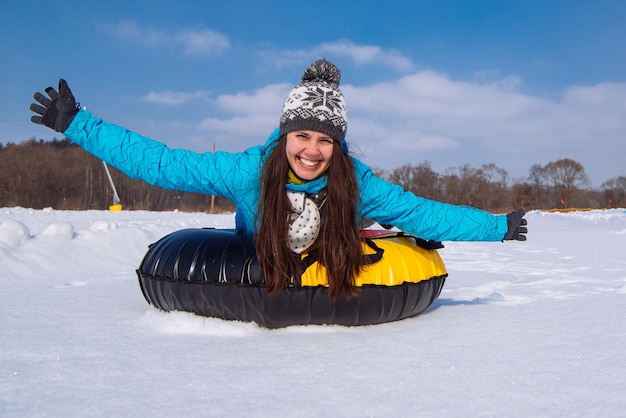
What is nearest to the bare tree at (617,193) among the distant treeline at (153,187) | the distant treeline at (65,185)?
the distant treeline at (153,187)

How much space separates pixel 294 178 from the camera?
2.36m

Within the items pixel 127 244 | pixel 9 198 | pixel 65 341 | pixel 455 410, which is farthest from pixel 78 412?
pixel 9 198

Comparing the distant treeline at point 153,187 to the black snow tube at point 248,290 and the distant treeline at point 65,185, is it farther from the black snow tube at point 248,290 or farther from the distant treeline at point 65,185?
the black snow tube at point 248,290

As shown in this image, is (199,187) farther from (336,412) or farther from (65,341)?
(336,412)

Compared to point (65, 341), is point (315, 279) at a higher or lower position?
higher

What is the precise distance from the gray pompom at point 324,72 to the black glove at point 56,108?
1.19 m

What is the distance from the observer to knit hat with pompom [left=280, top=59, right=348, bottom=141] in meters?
2.29

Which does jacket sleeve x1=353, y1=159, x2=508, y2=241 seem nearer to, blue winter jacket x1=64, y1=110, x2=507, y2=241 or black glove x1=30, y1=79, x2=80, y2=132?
blue winter jacket x1=64, y1=110, x2=507, y2=241

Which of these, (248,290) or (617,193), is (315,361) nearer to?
(248,290)

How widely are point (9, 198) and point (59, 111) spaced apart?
38.0 meters

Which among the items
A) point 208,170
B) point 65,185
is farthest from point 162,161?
point 65,185

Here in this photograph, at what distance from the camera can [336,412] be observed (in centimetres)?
125

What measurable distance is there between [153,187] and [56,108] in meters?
40.8

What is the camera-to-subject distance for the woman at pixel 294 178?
2275mm
